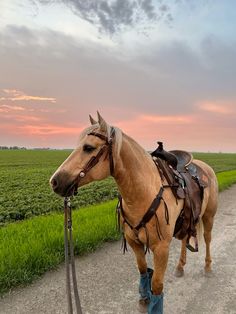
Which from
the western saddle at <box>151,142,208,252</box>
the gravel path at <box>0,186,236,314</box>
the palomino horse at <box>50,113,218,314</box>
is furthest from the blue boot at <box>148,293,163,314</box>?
the western saddle at <box>151,142,208,252</box>

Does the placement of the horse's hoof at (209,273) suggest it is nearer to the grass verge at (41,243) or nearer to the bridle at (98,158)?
the grass verge at (41,243)

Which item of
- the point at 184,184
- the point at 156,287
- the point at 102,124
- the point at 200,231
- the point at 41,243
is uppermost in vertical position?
the point at 102,124

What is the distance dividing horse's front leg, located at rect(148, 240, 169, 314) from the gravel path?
632 millimetres

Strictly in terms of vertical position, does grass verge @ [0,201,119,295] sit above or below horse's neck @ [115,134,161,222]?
below

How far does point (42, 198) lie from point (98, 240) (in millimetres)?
8251

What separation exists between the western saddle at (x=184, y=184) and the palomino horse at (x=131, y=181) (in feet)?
0.65

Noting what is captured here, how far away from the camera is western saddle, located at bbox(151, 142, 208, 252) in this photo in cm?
434

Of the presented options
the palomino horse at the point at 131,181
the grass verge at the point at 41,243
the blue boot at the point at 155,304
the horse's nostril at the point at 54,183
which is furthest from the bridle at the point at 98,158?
the grass verge at the point at 41,243

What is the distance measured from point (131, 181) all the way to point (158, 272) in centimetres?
117

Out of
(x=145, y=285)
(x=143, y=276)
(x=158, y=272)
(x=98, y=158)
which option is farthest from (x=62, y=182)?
(x=145, y=285)

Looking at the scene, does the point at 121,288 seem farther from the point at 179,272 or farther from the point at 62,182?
the point at 62,182

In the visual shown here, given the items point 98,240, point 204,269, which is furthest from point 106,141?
point 98,240

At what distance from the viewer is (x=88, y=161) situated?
126 inches

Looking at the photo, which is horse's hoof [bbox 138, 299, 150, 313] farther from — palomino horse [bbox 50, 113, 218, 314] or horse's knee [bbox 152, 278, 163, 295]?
horse's knee [bbox 152, 278, 163, 295]
